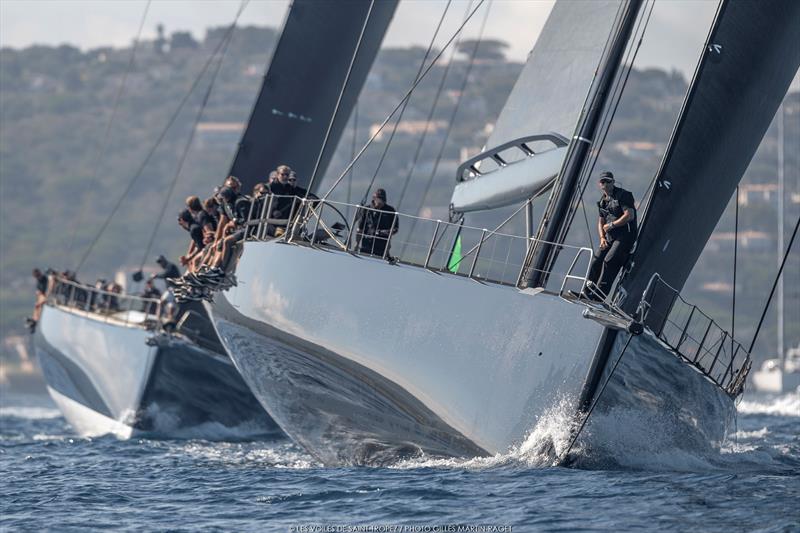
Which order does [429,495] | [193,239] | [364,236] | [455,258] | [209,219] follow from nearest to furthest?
[429,495]
[364,236]
[455,258]
[209,219]
[193,239]

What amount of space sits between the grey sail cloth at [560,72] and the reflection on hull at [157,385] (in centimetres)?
645

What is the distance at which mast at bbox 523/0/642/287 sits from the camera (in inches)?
486

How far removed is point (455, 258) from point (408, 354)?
204cm

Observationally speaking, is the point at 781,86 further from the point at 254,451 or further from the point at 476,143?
the point at 476,143

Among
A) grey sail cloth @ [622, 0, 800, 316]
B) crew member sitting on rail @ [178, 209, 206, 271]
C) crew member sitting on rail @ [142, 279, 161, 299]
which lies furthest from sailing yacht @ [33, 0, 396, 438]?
grey sail cloth @ [622, 0, 800, 316]

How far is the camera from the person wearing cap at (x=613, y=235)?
12.1m

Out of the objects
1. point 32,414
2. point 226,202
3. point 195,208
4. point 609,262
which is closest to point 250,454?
point 226,202

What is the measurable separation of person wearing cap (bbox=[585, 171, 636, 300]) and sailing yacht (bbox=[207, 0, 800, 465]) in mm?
131

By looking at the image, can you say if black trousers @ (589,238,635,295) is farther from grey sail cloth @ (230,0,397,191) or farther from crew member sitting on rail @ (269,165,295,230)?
grey sail cloth @ (230,0,397,191)

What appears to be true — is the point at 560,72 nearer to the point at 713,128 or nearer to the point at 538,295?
the point at 713,128

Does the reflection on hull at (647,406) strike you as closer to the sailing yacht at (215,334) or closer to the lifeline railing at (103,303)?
the sailing yacht at (215,334)

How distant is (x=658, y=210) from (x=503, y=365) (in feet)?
6.22

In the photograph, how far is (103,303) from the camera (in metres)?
22.4

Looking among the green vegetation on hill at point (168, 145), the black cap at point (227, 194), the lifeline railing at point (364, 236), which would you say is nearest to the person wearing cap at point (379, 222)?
the lifeline railing at point (364, 236)
